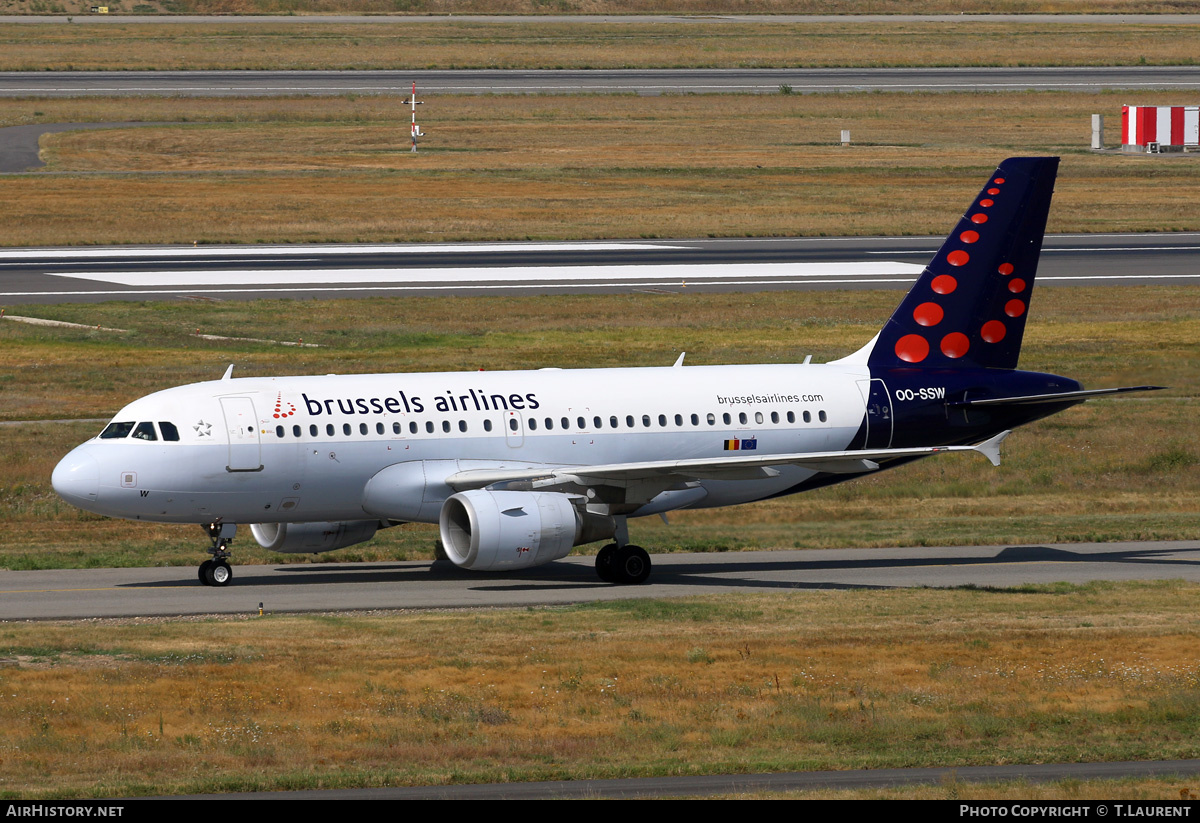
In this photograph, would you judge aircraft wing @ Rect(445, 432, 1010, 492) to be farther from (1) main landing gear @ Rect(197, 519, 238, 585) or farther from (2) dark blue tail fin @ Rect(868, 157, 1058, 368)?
(2) dark blue tail fin @ Rect(868, 157, 1058, 368)

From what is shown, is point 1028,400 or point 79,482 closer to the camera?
point 79,482

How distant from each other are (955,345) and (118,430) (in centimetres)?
1932

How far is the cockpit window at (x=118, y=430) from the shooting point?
3391 cm

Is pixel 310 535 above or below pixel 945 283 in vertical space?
below

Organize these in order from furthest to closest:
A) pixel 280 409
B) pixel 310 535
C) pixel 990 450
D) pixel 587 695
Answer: pixel 990 450, pixel 310 535, pixel 280 409, pixel 587 695

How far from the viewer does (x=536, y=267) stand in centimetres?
7994

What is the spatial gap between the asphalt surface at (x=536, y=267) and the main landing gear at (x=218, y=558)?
36543 millimetres

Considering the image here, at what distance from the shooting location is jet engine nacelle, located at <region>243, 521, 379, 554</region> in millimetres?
36312

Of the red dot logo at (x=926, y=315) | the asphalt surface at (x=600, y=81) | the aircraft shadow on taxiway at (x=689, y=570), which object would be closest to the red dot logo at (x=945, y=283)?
the red dot logo at (x=926, y=315)

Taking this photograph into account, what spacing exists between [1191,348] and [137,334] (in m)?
39.6

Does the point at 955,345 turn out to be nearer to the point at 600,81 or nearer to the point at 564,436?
the point at 564,436

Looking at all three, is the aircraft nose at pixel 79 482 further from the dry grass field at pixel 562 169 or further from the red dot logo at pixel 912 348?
the dry grass field at pixel 562 169

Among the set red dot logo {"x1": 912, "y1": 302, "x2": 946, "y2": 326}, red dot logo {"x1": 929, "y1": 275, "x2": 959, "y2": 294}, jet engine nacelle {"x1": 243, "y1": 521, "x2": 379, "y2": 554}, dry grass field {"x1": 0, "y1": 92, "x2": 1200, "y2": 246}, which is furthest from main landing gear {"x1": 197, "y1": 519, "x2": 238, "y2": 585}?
dry grass field {"x1": 0, "y1": 92, "x2": 1200, "y2": 246}

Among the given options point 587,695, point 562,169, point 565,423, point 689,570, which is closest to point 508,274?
point 562,169
